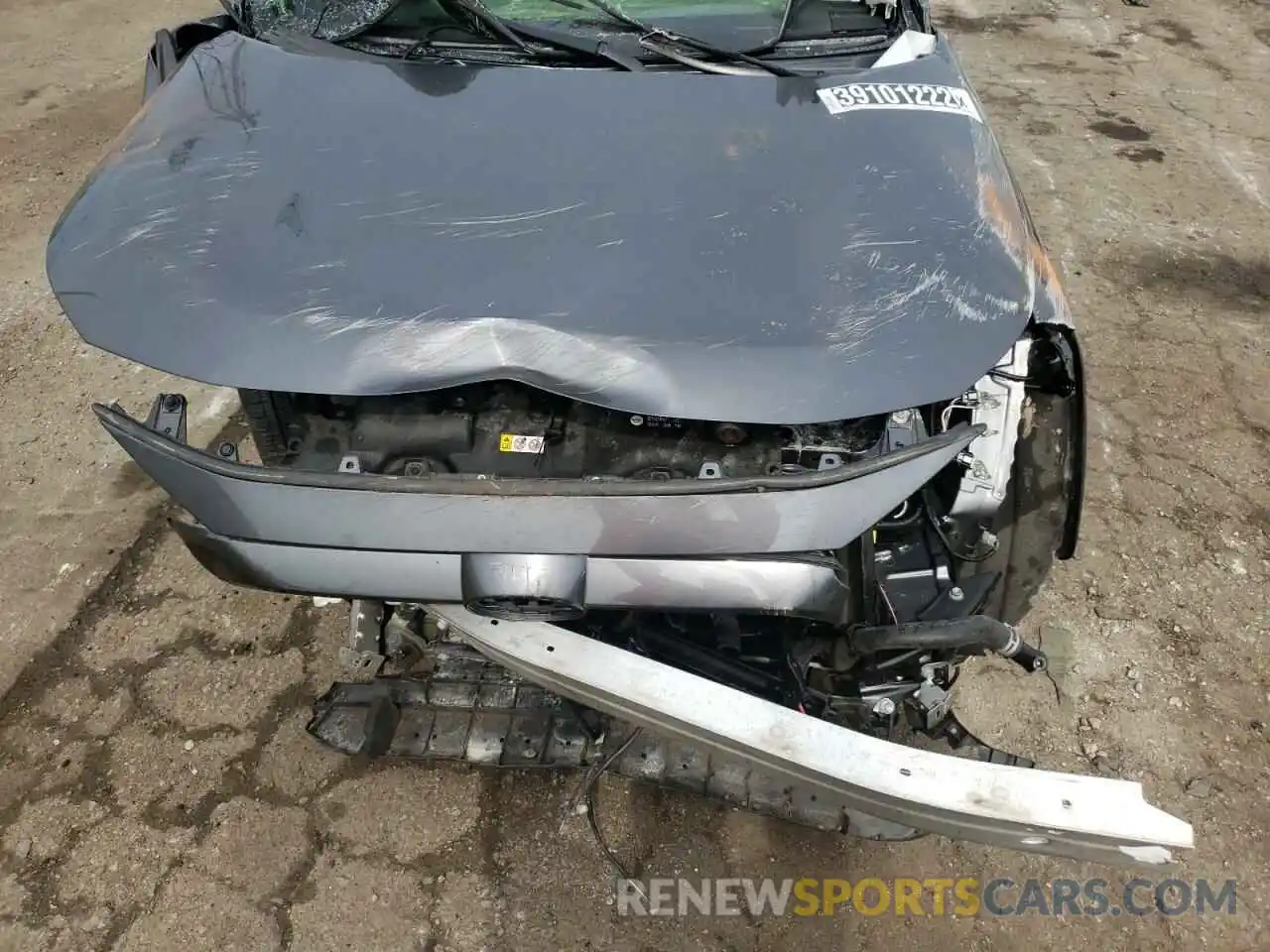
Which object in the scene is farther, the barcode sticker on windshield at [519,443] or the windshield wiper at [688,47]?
the windshield wiper at [688,47]

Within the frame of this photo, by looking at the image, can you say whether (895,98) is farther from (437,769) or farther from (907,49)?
(437,769)

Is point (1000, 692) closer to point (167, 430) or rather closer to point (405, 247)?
point (405, 247)

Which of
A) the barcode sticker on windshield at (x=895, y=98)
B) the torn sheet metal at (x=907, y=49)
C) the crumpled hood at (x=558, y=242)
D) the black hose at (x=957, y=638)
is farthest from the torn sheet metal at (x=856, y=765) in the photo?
the torn sheet metal at (x=907, y=49)

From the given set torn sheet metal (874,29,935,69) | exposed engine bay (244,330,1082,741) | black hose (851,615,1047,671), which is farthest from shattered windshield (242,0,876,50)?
black hose (851,615,1047,671)

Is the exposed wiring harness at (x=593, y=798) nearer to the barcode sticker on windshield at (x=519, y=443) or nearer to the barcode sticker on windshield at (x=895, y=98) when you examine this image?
the barcode sticker on windshield at (x=519, y=443)

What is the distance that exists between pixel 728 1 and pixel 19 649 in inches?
113

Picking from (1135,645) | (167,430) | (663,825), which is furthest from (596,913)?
(1135,645)

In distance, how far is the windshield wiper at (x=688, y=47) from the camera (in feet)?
6.66

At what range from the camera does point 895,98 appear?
1.96 meters
